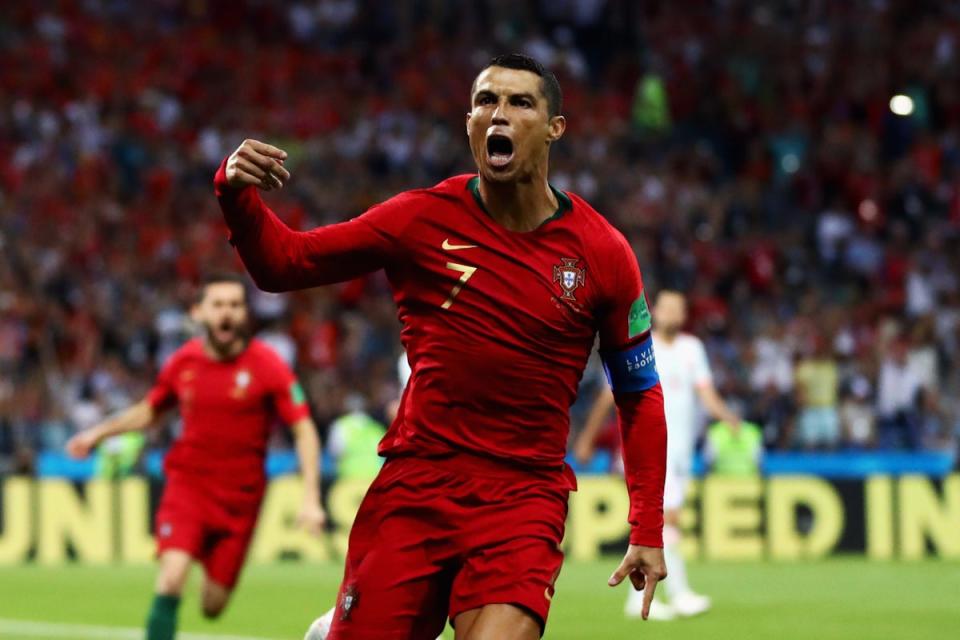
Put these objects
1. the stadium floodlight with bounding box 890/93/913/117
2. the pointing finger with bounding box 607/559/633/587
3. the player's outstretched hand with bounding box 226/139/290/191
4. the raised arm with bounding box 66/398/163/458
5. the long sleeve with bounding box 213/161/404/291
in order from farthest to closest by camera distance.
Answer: the stadium floodlight with bounding box 890/93/913/117
the raised arm with bounding box 66/398/163/458
the pointing finger with bounding box 607/559/633/587
the long sleeve with bounding box 213/161/404/291
the player's outstretched hand with bounding box 226/139/290/191

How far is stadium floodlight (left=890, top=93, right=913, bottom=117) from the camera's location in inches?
1027

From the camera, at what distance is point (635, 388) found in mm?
5891

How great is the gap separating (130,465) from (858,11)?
14.1 meters

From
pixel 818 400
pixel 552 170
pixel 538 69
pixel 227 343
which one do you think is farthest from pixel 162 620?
pixel 552 170

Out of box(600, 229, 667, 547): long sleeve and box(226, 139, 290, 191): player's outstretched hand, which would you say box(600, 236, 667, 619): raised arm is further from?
box(226, 139, 290, 191): player's outstretched hand

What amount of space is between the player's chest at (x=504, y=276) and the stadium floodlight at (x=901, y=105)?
70.0 feet

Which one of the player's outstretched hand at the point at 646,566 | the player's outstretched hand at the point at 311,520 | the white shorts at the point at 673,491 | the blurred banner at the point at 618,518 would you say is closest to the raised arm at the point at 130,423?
the player's outstretched hand at the point at 311,520

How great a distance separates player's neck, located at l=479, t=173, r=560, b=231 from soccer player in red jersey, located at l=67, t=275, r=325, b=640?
4485 millimetres

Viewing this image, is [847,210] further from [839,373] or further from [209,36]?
[209,36]

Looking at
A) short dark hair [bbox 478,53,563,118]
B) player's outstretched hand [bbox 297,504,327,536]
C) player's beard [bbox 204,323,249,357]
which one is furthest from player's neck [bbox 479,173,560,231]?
player's beard [bbox 204,323,249,357]

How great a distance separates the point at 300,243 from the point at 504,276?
695 millimetres

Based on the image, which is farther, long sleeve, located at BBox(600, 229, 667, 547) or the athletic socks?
the athletic socks

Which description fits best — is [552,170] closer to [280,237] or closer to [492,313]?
[492,313]

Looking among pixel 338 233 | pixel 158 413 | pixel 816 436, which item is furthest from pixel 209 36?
pixel 338 233
